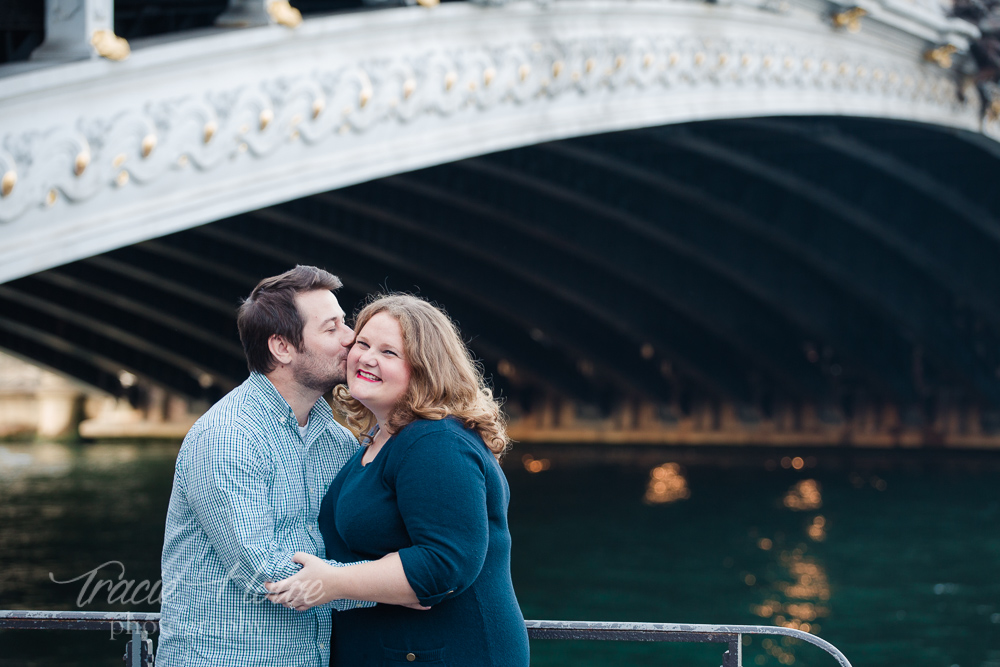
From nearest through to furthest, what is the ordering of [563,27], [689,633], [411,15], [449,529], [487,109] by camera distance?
[449,529], [689,633], [411,15], [487,109], [563,27]

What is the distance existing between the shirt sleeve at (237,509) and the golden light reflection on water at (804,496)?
56.8 ft

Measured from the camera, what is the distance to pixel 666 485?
2186 cm

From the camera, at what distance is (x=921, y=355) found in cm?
2661

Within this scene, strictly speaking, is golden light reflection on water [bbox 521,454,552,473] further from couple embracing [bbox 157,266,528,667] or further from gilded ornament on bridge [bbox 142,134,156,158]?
couple embracing [bbox 157,266,528,667]

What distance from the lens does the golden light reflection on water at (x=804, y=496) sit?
1914 cm

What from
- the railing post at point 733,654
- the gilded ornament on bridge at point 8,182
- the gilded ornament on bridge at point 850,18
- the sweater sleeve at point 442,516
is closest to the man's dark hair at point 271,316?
the sweater sleeve at point 442,516

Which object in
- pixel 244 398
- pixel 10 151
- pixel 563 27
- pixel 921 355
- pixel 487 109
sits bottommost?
pixel 244 398

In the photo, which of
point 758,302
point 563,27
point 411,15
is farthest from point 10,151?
point 758,302

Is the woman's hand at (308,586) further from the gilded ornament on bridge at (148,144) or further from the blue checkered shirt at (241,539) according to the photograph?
the gilded ornament on bridge at (148,144)

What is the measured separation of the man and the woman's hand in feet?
0.12

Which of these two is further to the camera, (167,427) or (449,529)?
(167,427)

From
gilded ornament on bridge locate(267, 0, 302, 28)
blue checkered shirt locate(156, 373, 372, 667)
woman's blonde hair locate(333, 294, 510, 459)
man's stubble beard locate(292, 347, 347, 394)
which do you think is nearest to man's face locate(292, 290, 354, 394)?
man's stubble beard locate(292, 347, 347, 394)

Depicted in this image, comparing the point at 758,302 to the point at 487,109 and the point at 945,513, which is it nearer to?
the point at 945,513

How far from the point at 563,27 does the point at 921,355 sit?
64.7ft
